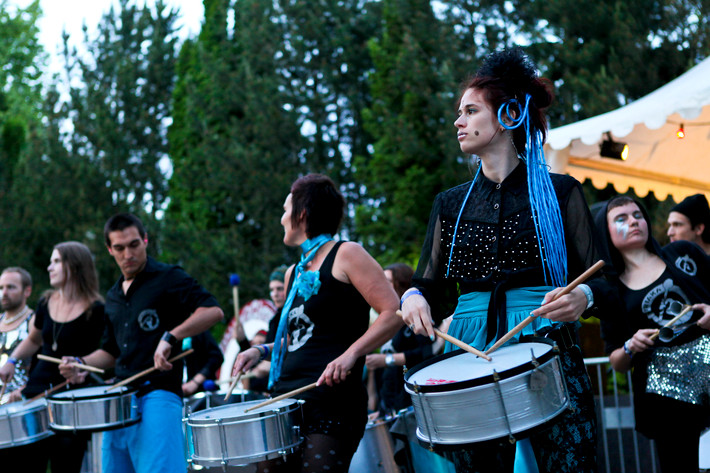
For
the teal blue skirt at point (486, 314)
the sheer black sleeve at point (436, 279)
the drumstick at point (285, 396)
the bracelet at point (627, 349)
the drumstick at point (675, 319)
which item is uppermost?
the sheer black sleeve at point (436, 279)

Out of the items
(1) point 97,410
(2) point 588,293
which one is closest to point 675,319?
(2) point 588,293

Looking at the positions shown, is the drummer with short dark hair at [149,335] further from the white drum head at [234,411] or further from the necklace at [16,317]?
the necklace at [16,317]

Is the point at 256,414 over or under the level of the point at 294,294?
→ under

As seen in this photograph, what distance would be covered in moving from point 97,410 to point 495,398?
2.83 meters

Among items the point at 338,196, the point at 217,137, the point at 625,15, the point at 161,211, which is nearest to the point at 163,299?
the point at 338,196

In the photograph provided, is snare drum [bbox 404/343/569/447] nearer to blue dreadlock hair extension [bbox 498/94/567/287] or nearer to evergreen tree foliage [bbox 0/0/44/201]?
blue dreadlock hair extension [bbox 498/94/567/287]

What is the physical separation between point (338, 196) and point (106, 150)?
16621 millimetres

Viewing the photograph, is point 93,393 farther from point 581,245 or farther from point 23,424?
point 581,245

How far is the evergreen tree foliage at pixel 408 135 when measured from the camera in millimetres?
14992

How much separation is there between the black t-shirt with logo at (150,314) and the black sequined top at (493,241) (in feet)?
7.24

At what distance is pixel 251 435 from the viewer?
124 inches

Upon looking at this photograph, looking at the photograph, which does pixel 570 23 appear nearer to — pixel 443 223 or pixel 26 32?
pixel 443 223

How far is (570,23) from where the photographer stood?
13891 mm

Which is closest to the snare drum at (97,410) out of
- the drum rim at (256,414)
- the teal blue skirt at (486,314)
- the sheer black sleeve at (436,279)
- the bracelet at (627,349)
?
the drum rim at (256,414)
